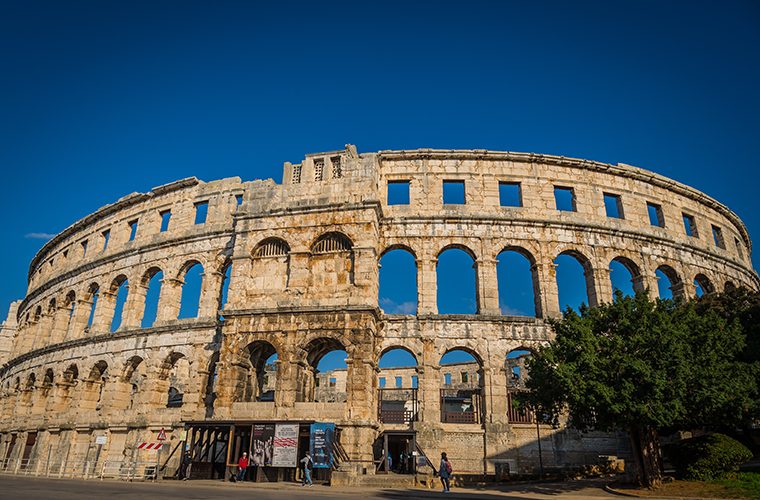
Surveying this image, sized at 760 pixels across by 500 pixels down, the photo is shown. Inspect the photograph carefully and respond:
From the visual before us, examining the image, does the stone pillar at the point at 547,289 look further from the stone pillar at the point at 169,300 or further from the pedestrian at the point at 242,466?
the stone pillar at the point at 169,300

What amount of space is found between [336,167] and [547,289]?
1132 cm

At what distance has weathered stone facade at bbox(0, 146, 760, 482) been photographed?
64.3ft

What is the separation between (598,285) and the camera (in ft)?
75.5

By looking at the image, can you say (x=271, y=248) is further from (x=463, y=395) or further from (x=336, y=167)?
(x=463, y=395)

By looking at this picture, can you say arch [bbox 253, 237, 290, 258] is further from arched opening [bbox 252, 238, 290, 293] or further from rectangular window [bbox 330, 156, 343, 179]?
rectangular window [bbox 330, 156, 343, 179]

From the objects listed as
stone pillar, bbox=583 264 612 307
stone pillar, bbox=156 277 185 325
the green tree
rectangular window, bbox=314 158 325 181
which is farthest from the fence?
stone pillar, bbox=583 264 612 307

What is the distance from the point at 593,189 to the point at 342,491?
19.3 meters

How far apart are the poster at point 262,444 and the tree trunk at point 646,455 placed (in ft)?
Answer: 38.7

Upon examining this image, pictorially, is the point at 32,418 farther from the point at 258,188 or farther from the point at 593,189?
the point at 593,189

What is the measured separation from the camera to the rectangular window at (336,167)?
73.6ft

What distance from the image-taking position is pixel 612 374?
45.4 ft

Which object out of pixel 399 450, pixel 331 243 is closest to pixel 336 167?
pixel 331 243

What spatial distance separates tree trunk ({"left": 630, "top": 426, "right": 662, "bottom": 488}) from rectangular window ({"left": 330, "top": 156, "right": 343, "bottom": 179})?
15.1 meters

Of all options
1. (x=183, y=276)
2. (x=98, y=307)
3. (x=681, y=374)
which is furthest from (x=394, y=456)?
(x=98, y=307)
